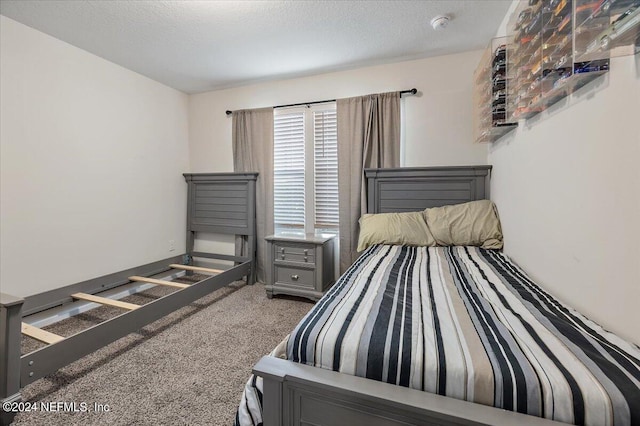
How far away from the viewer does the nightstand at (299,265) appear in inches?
111

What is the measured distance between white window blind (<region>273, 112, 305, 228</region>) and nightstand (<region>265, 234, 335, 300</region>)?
49 cm

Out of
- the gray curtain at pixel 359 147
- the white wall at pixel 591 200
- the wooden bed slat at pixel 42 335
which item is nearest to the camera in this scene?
the white wall at pixel 591 200

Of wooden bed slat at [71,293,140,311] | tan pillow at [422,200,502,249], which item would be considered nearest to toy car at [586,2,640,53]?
tan pillow at [422,200,502,249]

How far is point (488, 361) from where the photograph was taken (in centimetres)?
80

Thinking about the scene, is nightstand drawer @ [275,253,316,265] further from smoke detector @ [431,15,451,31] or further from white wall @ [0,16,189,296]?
smoke detector @ [431,15,451,31]

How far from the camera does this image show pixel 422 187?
2812 millimetres

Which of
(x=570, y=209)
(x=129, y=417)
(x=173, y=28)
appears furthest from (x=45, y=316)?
(x=570, y=209)

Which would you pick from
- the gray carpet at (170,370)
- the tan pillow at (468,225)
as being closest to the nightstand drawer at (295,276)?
the gray carpet at (170,370)

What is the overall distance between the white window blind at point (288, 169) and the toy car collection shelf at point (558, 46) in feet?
6.63

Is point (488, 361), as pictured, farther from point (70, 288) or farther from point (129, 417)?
point (70, 288)

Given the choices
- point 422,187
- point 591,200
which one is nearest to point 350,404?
point 591,200

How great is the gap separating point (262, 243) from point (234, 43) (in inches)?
83.5

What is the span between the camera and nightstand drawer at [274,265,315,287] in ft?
9.37

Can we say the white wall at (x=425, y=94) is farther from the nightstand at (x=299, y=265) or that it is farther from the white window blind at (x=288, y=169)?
the nightstand at (x=299, y=265)
